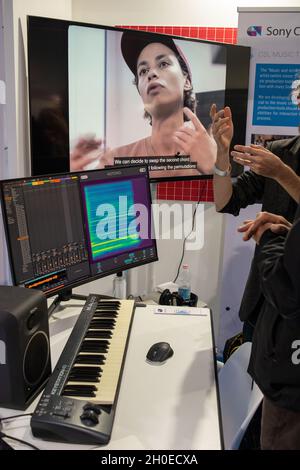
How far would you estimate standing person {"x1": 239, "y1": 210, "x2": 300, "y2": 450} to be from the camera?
104 cm

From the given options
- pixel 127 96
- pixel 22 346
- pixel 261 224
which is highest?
pixel 127 96

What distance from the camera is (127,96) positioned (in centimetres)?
253

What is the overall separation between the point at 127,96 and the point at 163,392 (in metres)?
1.79

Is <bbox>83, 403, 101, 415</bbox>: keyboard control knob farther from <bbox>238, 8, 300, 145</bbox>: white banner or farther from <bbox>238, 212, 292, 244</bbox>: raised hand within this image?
<bbox>238, 8, 300, 145</bbox>: white banner

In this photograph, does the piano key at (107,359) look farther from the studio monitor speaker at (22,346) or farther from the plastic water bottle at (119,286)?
the plastic water bottle at (119,286)

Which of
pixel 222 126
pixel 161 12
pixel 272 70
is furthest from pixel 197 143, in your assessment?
pixel 161 12

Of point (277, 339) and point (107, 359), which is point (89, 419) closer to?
point (107, 359)

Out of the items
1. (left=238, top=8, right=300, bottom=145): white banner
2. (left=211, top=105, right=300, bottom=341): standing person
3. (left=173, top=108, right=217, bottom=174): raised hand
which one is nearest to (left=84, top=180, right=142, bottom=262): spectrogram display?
(left=211, top=105, right=300, bottom=341): standing person

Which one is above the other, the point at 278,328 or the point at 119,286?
the point at 278,328

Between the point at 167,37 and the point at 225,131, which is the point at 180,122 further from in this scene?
the point at 225,131

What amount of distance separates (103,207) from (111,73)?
1.05m

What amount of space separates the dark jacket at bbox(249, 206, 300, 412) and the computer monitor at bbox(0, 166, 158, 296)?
0.74m

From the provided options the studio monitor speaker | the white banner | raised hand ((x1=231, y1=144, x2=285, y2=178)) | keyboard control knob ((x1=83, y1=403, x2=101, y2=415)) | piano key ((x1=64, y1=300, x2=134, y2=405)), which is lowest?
piano key ((x1=64, y1=300, x2=134, y2=405))

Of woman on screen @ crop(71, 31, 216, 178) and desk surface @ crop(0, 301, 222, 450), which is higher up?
woman on screen @ crop(71, 31, 216, 178)
